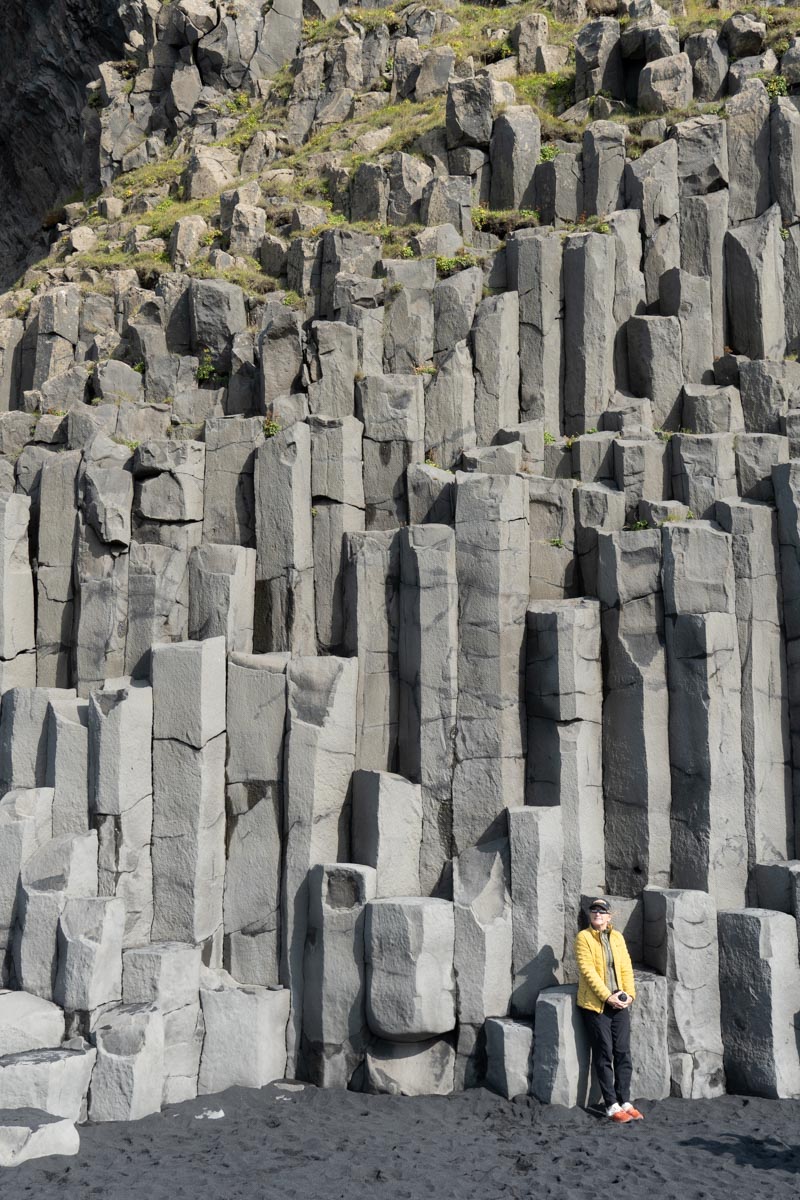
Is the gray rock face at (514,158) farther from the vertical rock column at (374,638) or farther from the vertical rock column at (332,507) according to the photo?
the vertical rock column at (374,638)

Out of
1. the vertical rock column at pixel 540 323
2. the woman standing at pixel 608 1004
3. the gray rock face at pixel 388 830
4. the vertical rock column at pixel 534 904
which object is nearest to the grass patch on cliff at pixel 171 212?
the vertical rock column at pixel 540 323

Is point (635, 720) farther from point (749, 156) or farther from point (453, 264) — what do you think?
point (749, 156)

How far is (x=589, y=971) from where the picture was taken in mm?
11211

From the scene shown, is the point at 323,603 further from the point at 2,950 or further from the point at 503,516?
the point at 2,950

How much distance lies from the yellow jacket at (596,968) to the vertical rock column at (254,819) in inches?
138

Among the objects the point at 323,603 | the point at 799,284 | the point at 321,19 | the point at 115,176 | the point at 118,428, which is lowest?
the point at 323,603

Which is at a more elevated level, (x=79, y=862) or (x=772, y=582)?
(x=772, y=582)

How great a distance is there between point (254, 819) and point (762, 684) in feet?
20.4

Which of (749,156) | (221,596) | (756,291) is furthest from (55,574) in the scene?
(749,156)

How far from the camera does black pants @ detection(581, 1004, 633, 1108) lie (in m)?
11.2

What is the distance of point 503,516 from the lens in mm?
13633

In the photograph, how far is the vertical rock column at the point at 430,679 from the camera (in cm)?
1308

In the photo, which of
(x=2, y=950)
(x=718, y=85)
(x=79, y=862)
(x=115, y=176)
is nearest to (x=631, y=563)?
(x=79, y=862)

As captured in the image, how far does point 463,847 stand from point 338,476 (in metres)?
5.06
